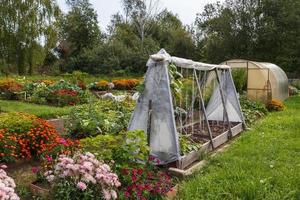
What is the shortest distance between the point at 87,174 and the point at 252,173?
2499 mm

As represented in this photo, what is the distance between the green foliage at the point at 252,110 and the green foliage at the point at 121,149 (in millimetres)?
6020

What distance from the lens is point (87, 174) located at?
3184mm

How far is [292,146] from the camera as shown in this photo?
6500 millimetres

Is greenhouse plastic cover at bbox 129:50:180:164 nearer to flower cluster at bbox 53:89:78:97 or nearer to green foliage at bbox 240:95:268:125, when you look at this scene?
green foliage at bbox 240:95:268:125

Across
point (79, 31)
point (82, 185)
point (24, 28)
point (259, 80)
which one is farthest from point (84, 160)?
point (79, 31)

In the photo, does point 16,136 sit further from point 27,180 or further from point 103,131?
point 103,131

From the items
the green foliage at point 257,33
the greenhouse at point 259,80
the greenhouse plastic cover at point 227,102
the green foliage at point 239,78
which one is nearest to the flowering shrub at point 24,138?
the greenhouse plastic cover at point 227,102

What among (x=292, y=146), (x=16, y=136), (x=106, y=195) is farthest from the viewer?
(x=292, y=146)

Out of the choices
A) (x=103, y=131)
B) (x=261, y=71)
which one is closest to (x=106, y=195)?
(x=103, y=131)

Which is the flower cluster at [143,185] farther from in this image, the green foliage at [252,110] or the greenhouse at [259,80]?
the greenhouse at [259,80]

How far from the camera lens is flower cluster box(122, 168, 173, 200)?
3.73m

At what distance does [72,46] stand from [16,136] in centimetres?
2752

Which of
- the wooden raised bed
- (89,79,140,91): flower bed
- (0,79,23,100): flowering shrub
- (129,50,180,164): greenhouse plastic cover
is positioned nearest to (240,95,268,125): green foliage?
the wooden raised bed

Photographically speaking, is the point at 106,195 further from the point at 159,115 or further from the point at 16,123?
the point at 16,123
